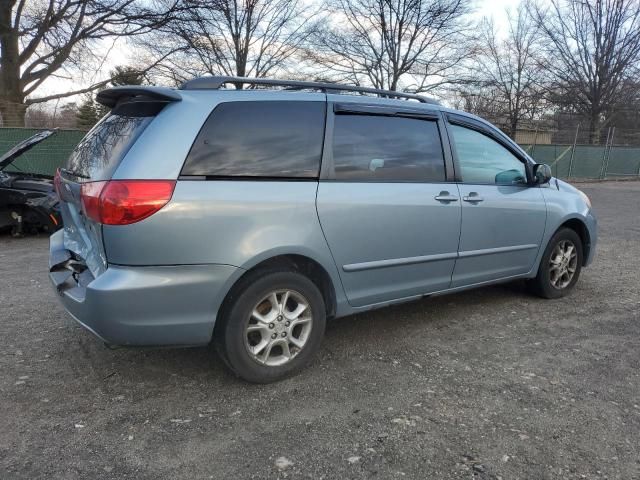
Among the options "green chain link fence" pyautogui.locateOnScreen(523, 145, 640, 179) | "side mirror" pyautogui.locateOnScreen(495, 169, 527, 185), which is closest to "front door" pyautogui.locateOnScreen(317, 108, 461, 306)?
"side mirror" pyautogui.locateOnScreen(495, 169, 527, 185)

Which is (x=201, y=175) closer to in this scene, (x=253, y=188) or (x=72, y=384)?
(x=253, y=188)

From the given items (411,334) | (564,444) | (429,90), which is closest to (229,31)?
(429,90)

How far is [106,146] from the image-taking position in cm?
303

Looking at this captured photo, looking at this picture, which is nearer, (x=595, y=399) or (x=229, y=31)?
(x=595, y=399)

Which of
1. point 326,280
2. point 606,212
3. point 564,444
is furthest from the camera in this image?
point 606,212

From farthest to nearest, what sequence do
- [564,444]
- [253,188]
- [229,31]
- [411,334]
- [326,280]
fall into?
1. [229,31]
2. [411,334]
3. [326,280]
4. [253,188]
5. [564,444]

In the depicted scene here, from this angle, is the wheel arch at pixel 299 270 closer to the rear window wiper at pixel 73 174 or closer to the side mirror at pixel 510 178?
the rear window wiper at pixel 73 174

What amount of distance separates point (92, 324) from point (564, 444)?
2.49 m

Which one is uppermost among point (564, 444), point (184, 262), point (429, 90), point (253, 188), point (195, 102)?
point (429, 90)

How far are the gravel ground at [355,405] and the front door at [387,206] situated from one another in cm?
52

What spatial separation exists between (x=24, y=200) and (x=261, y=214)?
6.11 m

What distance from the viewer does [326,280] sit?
3307 millimetres

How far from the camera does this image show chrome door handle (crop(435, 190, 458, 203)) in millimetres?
3764

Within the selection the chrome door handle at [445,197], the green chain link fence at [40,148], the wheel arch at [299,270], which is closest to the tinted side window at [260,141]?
the wheel arch at [299,270]
